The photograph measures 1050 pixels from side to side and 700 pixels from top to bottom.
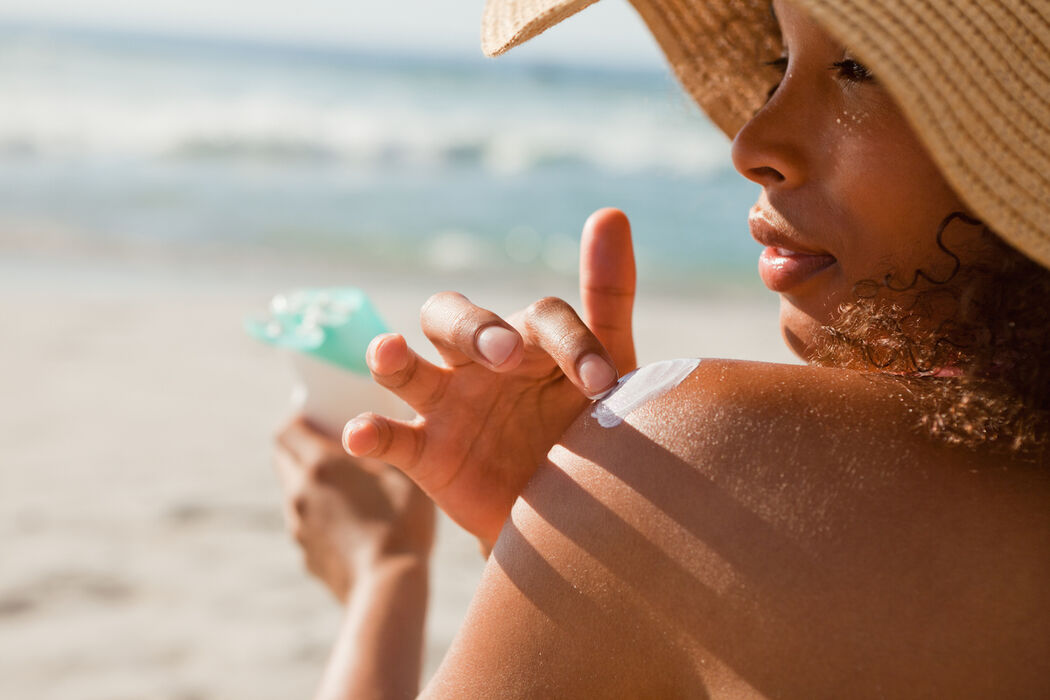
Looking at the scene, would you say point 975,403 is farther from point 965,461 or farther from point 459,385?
point 459,385

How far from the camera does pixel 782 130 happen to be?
4.21 feet

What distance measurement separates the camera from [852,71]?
125 cm

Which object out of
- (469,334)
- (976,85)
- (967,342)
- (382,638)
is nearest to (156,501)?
(382,638)

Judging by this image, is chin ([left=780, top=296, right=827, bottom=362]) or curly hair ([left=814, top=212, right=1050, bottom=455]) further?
chin ([left=780, top=296, right=827, bottom=362])

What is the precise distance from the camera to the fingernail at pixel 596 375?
3.83ft

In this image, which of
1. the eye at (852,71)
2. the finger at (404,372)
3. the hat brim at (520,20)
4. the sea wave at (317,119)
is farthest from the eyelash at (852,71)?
the sea wave at (317,119)

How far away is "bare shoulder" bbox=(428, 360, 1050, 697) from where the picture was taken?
951mm

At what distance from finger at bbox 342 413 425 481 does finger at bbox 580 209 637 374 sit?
33 cm

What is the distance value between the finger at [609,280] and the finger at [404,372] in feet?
0.92

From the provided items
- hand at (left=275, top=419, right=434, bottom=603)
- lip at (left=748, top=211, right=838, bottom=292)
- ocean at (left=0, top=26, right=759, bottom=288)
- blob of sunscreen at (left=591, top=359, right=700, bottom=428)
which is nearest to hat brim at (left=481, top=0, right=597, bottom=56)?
lip at (left=748, top=211, right=838, bottom=292)

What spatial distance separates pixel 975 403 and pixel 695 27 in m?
0.97

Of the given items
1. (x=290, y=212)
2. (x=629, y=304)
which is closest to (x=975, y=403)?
(x=629, y=304)

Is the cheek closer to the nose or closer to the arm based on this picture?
the nose

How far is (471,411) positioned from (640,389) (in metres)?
0.45
